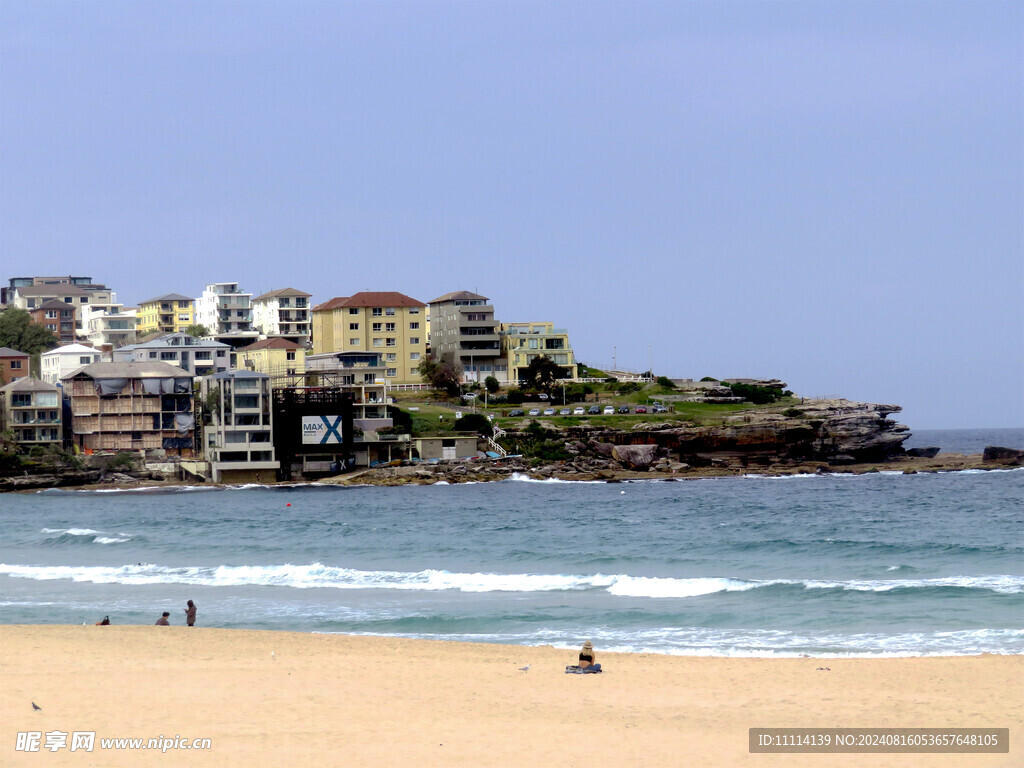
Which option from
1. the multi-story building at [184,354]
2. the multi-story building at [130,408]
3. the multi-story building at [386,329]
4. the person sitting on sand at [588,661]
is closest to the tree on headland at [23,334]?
the multi-story building at [184,354]

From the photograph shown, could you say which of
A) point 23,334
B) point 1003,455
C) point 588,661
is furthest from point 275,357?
point 588,661

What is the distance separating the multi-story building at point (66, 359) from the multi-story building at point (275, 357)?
540 inches

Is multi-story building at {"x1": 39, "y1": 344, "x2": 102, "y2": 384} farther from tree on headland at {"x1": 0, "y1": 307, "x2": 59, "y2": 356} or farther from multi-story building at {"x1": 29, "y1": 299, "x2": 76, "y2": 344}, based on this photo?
multi-story building at {"x1": 29, "y1": 299, "x2": 76, "y2": 344}

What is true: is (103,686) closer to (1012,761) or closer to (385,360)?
(1012,761)

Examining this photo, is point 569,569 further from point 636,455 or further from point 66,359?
point 66,359

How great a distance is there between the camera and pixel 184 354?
4006 inches

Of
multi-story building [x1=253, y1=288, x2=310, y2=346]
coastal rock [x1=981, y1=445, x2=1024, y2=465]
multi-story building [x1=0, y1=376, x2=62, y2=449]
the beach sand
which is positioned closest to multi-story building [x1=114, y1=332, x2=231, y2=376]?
multi-story building [x1=0, y1=376, x2=62, y2=449]

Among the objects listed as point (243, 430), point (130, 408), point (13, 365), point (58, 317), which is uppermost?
point (58, 317)

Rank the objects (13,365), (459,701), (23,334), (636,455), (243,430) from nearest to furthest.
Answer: (459,701) < (243,430) < (636,455) < (13,365) < (23,334)

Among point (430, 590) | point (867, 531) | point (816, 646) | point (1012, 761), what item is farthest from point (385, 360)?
point (1012, 761)

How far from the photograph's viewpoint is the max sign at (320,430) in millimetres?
86938

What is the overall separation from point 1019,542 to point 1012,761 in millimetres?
28119

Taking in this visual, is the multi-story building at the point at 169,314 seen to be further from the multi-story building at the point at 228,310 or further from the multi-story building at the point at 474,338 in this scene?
the multi-story building at the point at 474,338

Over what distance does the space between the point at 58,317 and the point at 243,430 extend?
6254 cm
